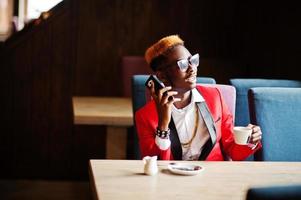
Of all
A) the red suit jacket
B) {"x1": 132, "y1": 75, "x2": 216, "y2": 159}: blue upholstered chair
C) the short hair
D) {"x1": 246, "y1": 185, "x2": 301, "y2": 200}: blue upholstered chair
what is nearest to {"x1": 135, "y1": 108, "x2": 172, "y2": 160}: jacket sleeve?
the red suit jacket

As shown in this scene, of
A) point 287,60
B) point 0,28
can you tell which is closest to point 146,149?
point 287,60

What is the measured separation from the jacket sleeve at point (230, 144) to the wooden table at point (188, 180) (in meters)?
0.16

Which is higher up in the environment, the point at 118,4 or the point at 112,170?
the point at 118,4

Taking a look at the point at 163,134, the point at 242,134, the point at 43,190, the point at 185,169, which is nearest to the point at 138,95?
the point at 163,134

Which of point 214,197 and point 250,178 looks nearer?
point 214,197

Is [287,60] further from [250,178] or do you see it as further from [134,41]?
[250,178]

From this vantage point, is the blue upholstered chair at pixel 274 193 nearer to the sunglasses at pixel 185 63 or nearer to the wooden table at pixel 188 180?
the wooden table at pixel 188 180

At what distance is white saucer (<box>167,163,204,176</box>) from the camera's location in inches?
71.4

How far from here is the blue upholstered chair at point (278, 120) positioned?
236 cm

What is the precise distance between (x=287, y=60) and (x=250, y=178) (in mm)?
2247

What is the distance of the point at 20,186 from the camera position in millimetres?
4410

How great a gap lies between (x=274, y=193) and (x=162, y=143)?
1089mm

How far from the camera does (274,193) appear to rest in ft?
3.25

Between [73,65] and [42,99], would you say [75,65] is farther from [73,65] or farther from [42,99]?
[42,99]
